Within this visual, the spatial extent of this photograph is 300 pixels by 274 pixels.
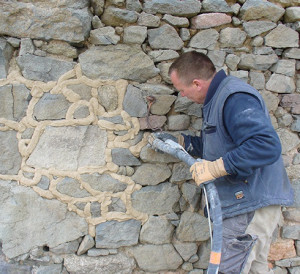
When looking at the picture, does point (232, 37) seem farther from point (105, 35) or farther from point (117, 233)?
point (117, 233)

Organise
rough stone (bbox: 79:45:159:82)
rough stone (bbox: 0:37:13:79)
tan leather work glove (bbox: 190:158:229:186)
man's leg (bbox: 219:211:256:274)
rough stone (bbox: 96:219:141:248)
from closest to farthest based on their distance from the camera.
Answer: tan leather work glove (bbox: 190:158:229:186) → man's leg (bbox: 219:211:256:274) → rough stone (bbox: 0:37:13:79) → rough stone (bbox: 79:45:159:82) → rough stone (bbox: 96:219:141:248)

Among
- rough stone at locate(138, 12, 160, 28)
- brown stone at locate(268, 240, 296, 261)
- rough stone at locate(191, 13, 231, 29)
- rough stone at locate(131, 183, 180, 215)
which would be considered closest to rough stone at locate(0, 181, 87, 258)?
rough stone at locate(131, 183, 180, 215)

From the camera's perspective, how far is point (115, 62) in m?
2.10

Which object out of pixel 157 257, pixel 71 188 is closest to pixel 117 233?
pixel 157 257

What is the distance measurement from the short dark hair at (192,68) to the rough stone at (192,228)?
1.03 m

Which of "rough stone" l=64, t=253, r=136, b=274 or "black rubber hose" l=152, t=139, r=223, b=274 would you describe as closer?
"black rubber hose" l=152, t=139, r=223, b=274

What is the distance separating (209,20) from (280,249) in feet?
6.14

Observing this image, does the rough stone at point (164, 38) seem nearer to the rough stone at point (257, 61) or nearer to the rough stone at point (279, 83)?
the rough stone at point (257, 61)

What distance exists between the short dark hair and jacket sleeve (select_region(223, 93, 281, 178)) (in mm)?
328

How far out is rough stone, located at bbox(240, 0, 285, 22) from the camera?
2176mm

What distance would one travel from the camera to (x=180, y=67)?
1.87m

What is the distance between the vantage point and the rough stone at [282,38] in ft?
7.35

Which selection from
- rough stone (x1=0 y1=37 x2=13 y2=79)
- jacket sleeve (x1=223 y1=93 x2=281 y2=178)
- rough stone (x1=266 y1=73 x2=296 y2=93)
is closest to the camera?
jacket sleeve (x1=223 y1=93 x2=281 y2=178)

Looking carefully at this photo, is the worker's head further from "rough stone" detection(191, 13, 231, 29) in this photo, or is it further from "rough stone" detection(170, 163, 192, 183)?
"rough stone" detection(170, 163, 192, 183)
